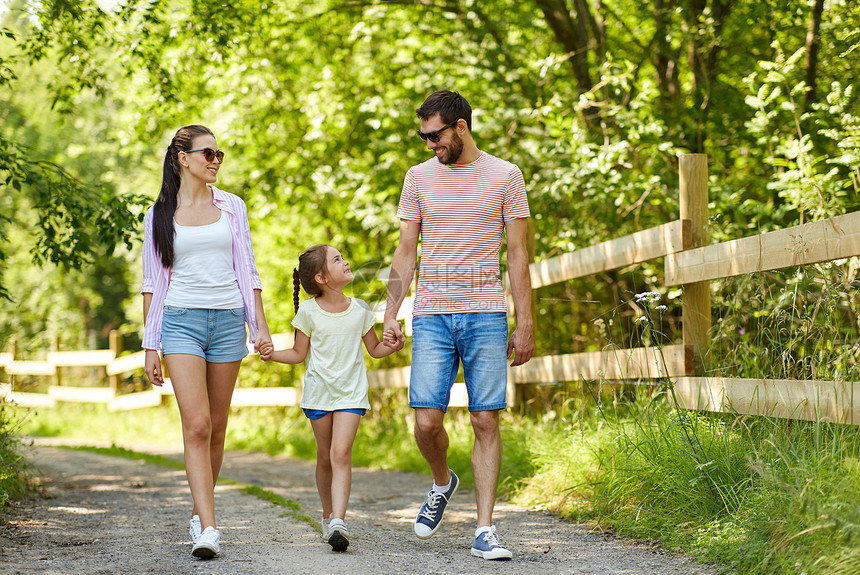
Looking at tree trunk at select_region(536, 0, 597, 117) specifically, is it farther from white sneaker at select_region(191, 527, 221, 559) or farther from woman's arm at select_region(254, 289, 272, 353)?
white sneaker at select_region(191, 527, 221, 559)

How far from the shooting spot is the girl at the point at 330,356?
3977mm

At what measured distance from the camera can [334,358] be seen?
4.04 meters

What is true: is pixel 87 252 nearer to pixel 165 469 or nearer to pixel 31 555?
pixel 165 469

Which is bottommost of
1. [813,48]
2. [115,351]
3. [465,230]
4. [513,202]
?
[115,351]

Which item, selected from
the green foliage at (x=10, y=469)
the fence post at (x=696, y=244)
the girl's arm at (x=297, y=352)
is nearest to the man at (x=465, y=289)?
the girl's arm at (x=297, y=352)

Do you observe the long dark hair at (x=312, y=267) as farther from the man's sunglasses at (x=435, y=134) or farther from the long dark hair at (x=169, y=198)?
the man's sunglasses at (x=435, y=134)

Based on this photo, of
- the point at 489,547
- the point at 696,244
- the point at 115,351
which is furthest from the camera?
the point at 115,351

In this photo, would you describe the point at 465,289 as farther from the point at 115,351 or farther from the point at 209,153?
the point at 115,351

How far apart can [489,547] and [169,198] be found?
2092mm

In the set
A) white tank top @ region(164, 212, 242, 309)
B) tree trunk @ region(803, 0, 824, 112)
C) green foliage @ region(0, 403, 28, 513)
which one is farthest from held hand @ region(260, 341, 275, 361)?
tree trunk @ region(803, 0, 824, 112)

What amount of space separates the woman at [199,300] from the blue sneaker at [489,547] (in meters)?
1.10

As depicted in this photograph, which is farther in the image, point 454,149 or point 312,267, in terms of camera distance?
point 312,267

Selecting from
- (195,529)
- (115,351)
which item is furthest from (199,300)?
(115,351)

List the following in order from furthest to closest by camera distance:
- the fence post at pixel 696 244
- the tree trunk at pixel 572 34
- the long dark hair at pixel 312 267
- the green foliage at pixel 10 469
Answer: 1. the tree trunk at pixel 572 34
2. the green foliage at pixel 10 469
3. the fence post at pixel 696 244
4. the long dark hair at pixel 312 267
